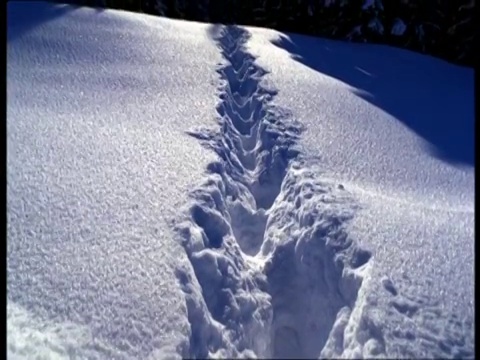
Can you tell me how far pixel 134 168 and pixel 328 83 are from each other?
1.52m

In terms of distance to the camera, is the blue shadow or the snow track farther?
the blue shadow

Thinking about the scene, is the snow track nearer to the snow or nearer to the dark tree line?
the snow

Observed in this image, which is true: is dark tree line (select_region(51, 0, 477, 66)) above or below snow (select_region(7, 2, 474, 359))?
above

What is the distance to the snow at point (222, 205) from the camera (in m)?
2.02

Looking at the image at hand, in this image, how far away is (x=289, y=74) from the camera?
383cm

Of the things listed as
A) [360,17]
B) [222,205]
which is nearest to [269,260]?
[222,205]

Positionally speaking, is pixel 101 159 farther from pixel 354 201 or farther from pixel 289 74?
pixel 289 74

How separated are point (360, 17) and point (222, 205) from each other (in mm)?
2930

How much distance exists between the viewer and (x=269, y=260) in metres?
2.29

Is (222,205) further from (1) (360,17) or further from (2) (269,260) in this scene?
(1) (360,17)

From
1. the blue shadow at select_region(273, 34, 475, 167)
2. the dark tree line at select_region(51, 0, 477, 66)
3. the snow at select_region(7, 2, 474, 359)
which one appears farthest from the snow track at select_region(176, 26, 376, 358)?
the dark tree line at select_region(51, 0, 477, 66)

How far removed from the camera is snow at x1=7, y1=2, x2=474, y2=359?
202 centimetres

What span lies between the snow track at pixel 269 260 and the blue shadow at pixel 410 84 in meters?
0.91

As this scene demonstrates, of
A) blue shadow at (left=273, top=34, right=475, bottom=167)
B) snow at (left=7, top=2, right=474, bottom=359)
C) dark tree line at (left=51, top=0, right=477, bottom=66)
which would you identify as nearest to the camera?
snow at (left=7, top=2, right=474, bottom=359)
